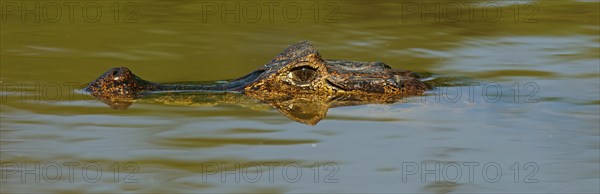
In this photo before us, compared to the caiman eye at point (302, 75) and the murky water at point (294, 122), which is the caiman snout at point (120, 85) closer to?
the murky water at point (294, 122)

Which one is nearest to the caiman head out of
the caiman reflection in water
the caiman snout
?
the caiman reflection in water

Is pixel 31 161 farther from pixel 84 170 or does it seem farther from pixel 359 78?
pixel 359 78

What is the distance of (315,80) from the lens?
884 cm

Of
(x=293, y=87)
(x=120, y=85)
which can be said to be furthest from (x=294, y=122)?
(x=120, y=85)

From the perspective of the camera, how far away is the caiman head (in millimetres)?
8773

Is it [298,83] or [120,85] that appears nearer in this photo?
[120,85]

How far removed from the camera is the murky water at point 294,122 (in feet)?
21.6

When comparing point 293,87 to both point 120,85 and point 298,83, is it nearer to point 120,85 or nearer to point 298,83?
point 298,83

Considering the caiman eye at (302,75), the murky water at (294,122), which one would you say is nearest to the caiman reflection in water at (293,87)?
the caiman eye at (302,75)

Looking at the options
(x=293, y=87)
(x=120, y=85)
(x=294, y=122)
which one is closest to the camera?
(x=294, y=122)

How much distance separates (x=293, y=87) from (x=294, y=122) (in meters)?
0.76

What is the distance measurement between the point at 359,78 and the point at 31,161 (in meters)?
3.10

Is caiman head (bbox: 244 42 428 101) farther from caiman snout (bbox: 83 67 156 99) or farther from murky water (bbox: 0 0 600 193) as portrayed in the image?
caiman snout (bbox: 83 67 156 99)

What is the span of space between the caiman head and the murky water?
12.5 inches
